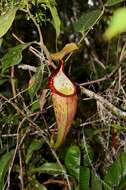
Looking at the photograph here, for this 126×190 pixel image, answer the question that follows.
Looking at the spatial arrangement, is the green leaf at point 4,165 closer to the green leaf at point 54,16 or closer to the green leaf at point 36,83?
the green leaf at point 36,83

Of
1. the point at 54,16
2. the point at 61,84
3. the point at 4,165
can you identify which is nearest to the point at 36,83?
the point at 61,84

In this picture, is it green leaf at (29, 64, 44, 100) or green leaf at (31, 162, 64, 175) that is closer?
green leaf at (29, 64, 44, 100)

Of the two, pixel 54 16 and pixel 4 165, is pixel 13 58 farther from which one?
pixel 4 165

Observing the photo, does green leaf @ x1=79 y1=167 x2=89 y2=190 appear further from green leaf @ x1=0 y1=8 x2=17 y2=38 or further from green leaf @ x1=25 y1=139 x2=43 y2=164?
green leaf @ x1=0 y1=8 x2=17 y2=38

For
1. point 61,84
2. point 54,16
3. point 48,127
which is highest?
point 54,16

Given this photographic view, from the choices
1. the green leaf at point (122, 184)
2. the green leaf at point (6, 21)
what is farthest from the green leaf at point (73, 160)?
the green leaf at point (6, 21)

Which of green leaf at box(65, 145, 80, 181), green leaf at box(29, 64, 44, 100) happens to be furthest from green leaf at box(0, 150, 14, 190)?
green leaf at box(29, 64, 44, 100)
